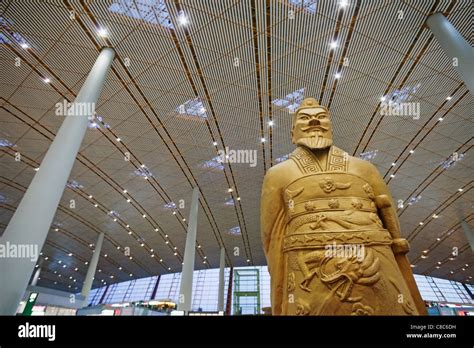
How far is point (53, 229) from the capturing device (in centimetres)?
2553

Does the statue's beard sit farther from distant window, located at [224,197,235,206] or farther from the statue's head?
distant window, located at [224,197,235,206]

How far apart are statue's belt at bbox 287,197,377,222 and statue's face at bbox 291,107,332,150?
0.74 m

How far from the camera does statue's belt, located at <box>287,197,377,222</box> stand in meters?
2.91

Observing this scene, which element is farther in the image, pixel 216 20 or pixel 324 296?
pixel 216 20

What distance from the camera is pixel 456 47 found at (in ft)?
23.2

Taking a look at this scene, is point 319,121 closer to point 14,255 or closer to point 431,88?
point 14,255

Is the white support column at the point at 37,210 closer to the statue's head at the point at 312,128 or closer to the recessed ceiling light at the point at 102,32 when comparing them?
the recessed ceiling light at the point at 102,32

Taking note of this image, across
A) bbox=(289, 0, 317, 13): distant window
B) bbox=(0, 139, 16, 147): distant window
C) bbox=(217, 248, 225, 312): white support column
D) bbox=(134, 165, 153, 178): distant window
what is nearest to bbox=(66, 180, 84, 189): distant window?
bbox=(0, 139, 16, 147): distant window

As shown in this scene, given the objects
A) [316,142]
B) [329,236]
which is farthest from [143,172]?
[329,236]

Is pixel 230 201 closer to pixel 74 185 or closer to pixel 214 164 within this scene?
pixel 214 164

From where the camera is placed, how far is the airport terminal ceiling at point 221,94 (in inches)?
366
